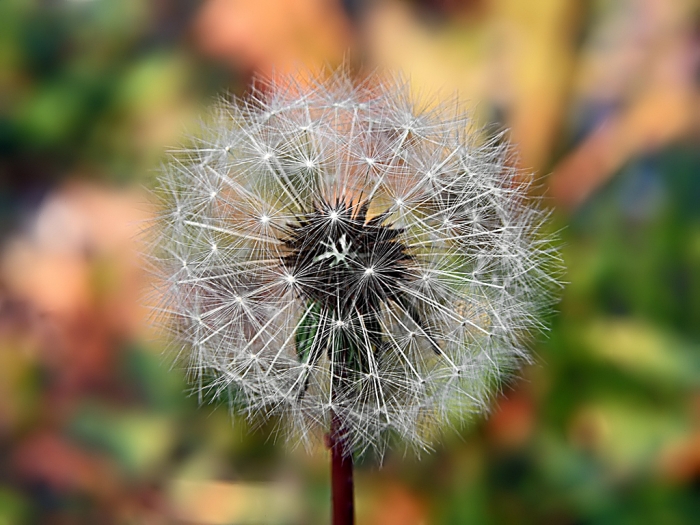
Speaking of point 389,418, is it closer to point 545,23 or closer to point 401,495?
point 401,495

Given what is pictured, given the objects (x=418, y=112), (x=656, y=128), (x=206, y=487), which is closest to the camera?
(x=418, y=112)

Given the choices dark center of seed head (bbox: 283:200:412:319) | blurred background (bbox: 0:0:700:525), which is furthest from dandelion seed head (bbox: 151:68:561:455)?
blurred background (bbox: 0:0:700:525)

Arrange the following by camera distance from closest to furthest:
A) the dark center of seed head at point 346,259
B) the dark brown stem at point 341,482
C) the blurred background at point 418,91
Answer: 1. the dark center of seed head at point 346,259
2. the dark brown stem at point 341,482
3. the blurred background at point 418,91

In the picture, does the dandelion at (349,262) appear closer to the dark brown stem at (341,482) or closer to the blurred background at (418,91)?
the dark brown stem at (341,482)

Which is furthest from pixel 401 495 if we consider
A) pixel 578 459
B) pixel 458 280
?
pixel 458 280

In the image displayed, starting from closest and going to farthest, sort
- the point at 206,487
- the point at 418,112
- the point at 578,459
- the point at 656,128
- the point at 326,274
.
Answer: the point at 326,274, the point at 418,112, the point at 656,128, the point at 578,459, the point at 206,487

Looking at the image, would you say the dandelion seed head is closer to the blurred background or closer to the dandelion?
the dandelion

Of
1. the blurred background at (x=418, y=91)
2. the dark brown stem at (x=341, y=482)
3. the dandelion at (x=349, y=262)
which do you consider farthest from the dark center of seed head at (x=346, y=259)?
the blurred background at (x=418, y=91)
